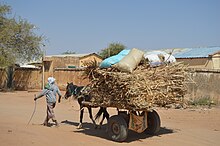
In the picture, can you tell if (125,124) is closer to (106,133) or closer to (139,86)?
(139,86)

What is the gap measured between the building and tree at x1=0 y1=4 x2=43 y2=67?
13611 mm

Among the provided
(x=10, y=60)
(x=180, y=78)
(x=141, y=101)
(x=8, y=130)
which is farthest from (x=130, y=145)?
(x=10, y=60)

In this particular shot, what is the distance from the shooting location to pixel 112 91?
8.53m

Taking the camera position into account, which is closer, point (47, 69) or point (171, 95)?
point (171, 95)

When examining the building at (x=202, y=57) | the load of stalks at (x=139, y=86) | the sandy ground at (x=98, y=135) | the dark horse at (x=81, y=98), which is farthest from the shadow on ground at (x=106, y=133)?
the building at (x=202, y=57)

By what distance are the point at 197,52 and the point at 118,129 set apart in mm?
22573

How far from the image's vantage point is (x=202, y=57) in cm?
2770

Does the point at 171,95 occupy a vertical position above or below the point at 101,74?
below

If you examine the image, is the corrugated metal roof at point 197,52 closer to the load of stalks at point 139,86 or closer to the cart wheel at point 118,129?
the load of stalks at point 139,86

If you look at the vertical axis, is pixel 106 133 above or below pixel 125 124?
below

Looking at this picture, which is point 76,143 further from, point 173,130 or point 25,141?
point 173,130

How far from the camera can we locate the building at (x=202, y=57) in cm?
2717

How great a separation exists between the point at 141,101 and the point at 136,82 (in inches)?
19.6

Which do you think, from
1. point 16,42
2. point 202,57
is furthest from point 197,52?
point 16,42
